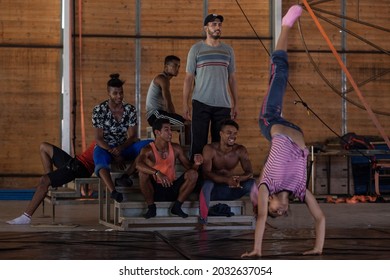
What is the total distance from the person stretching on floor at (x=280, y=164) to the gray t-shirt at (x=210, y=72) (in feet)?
6.27

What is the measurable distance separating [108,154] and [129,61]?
255 inches

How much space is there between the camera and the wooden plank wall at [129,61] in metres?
14.9

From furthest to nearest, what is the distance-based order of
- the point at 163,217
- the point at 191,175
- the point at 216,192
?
the point at 216,192, the point at 163,217, the point at 191,175

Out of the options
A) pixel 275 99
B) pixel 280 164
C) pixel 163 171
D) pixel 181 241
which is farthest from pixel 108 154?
pixel 280 164

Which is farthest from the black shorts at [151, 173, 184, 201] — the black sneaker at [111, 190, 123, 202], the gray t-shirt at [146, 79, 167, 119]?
the gray t-shirt at [146, 79, 167, 119]

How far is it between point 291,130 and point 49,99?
30.5ft

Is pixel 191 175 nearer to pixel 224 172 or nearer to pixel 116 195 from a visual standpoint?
pixel 224 172

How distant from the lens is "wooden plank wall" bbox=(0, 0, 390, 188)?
48.7 feet

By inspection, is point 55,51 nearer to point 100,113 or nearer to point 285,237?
point 100,113

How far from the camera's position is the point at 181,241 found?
7312mm

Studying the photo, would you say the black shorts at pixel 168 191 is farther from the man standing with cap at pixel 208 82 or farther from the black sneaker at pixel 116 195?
the man standing with cap at pixel 208 82

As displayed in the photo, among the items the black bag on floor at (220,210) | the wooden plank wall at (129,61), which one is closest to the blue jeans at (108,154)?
the black bag on floor at (220,210)

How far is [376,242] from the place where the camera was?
7340 mm
